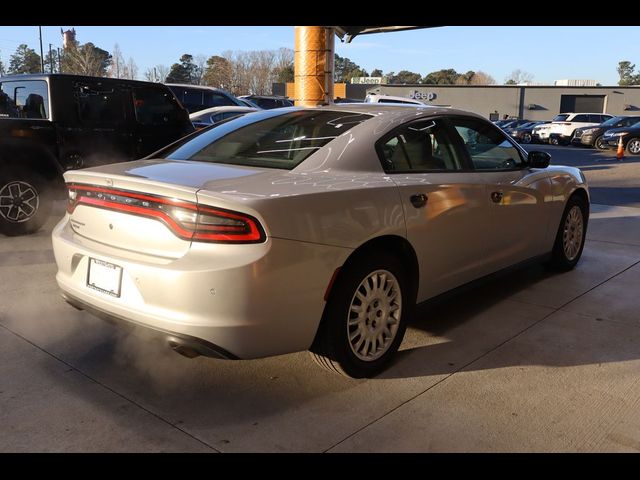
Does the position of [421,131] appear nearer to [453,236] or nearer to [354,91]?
[453,236]

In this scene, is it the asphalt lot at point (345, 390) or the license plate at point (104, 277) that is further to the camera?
the license plate at point (104, 277)

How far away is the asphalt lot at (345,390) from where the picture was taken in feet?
8.82

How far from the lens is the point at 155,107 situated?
305 inches

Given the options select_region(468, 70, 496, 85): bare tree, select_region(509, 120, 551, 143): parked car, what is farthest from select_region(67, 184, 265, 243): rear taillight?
select_region(468, 70, 496, 85): bare tree

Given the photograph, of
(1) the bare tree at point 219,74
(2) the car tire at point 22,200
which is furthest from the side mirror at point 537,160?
(1) the bare tree at point 219,74

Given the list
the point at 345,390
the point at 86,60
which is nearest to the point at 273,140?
the point at 345,390

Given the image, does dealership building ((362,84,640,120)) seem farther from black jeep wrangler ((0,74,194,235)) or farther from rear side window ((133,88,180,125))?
black jeep wrangler ((0,74,194,235))

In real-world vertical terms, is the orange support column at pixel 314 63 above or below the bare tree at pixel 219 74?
below

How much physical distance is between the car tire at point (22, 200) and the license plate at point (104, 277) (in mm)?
3919

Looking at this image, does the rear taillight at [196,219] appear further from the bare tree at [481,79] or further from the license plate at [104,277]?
the bare tree at [481,79]

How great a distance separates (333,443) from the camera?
265cm

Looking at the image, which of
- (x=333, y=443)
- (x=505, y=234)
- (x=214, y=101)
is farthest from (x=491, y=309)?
(x=214, y=101)

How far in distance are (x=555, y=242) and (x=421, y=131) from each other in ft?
7.11

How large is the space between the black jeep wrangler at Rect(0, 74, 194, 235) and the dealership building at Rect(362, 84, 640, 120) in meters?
51.8
